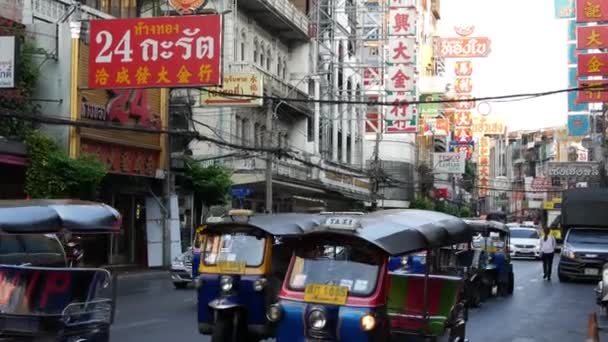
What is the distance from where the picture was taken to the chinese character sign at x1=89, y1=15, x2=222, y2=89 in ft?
76.8

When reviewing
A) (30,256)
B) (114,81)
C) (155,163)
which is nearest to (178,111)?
(155,163)

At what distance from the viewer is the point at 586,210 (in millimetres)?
31156

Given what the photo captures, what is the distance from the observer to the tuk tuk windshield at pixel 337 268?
9.39 metres

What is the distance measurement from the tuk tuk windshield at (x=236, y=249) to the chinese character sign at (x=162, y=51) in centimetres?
1146

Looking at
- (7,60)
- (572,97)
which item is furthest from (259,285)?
(572,97)

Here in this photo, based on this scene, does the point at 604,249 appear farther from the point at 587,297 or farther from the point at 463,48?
the point at 463,48

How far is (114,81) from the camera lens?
2428 centimetres

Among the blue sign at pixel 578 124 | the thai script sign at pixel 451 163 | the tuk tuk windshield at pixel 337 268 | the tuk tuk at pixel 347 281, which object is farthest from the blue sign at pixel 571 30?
the tuk tuk windshield at pixel 337 268

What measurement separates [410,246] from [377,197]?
165 feet

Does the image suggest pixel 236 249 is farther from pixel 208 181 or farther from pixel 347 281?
pixel 208 181

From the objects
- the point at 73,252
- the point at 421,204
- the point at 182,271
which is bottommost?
the point at 182,271

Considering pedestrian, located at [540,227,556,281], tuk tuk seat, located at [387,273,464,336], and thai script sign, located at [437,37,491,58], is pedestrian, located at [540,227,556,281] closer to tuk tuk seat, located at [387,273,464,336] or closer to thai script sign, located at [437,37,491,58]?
tuk tuk seat, located at [387,273,464,336]

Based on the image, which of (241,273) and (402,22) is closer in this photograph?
(241,273)

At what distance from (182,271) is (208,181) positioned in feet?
36.8
